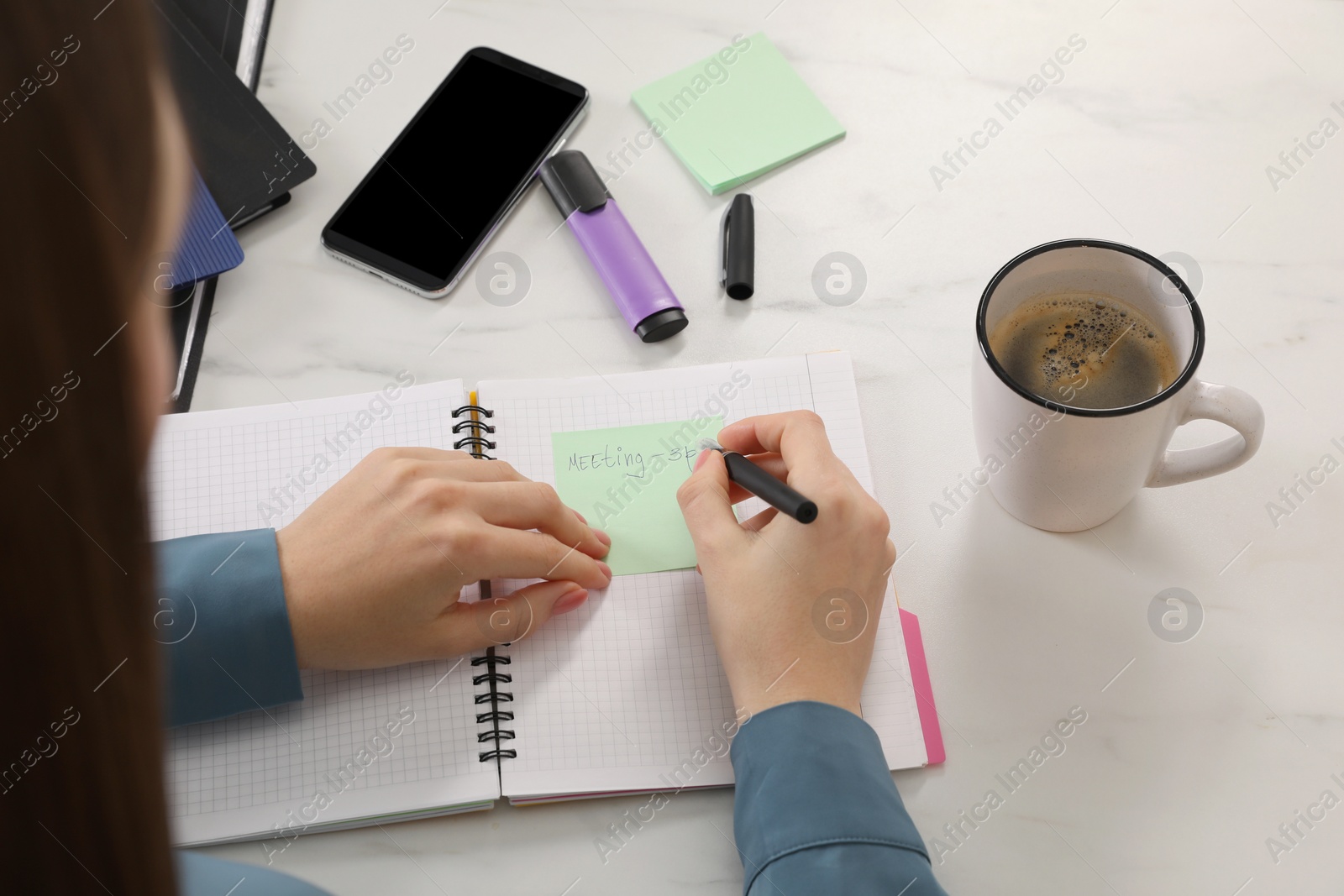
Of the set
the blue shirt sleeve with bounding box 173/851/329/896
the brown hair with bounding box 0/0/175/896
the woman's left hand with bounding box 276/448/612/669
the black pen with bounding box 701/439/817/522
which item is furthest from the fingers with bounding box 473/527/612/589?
the brown hair with bounding box 0/0/175/896

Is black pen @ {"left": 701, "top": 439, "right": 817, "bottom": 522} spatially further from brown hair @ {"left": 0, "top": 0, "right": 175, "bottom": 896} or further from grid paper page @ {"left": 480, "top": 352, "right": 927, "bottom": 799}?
brown hair @ {"left": 0, "top": 0, "right": 175, "bottom": 896}

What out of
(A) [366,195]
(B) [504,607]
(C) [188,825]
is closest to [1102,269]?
(B) [504,607]

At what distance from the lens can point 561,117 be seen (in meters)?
0.96

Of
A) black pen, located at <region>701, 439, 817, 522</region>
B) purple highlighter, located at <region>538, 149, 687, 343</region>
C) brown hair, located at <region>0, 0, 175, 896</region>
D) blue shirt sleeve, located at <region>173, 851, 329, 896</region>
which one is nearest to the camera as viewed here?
brown hair, located at <region>0, 0, 175, 896</region>

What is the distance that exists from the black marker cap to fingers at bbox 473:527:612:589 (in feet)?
1.02

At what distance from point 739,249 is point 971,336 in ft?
0.76

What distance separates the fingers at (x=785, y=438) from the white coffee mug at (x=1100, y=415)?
12 centimetres

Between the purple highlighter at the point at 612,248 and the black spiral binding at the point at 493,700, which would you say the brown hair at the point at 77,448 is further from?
the purple highlighter at the point at 612,248

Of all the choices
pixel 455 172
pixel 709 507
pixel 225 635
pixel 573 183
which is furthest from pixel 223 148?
pixel 709 507

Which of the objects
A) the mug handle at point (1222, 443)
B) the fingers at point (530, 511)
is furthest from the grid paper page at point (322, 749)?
the mug handle at point (1222, 443)

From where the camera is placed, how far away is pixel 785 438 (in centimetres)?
76

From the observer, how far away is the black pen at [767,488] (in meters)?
0.68

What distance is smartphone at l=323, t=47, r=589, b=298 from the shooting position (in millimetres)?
906

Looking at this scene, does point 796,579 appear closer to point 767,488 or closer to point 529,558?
point 767,488
